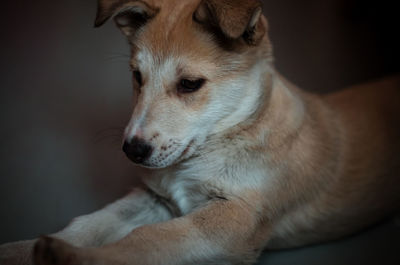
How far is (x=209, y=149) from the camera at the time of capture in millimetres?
2467

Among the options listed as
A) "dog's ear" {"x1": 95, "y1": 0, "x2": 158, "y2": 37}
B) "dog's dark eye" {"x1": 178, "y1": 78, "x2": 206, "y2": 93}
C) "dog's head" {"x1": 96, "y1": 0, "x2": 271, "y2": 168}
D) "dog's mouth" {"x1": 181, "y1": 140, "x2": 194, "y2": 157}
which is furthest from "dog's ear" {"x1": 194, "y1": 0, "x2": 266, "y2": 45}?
"dog's mouth" {"x1": 181, "y1": 140, "x2": 194, "y2": 157}

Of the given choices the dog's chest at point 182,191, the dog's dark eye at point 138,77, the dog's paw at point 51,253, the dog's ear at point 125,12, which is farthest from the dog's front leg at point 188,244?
the dog's ear at point 125,12

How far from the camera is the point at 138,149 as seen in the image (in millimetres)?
2191

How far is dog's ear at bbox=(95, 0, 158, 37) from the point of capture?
8.12 ft

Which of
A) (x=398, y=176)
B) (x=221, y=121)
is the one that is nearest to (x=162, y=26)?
(x=221, y=121)

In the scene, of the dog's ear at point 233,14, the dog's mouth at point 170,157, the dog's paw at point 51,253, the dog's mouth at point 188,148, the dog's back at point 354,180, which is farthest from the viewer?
the dog's back at point 354,180

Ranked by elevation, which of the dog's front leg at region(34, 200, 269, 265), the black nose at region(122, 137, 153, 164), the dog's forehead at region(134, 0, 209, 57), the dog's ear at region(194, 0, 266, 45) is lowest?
the dog's front leg at region(34, 200, 269, 265)

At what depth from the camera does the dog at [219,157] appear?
2.19 m

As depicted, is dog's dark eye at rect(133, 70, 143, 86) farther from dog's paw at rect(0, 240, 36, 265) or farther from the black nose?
dog's paw at rect(0, 240, 36, 265)

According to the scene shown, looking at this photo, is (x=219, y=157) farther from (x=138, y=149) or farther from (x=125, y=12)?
(x=125, y=12)

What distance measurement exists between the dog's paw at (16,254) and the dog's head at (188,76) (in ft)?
2.42

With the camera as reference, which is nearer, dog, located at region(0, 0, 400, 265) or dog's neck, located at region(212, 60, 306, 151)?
dog, located at region(0, 0, 400, 265)

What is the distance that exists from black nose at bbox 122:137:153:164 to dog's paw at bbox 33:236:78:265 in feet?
1.71

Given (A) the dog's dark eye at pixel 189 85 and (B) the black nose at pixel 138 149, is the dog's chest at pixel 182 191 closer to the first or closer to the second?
(B) the black nose at pixel 138 149
